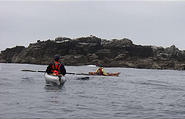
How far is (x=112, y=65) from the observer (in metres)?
137

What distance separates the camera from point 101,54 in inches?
5758

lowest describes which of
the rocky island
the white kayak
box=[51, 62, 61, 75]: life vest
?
the white kayak

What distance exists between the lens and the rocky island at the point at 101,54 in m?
138

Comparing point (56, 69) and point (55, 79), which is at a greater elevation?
point (56, 69)

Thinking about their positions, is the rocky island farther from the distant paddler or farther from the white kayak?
the white kayak

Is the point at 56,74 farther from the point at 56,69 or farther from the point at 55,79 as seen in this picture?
the point at 55,79

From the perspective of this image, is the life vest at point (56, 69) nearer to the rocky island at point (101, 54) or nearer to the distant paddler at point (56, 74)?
the distant paddler at point (56, 74)

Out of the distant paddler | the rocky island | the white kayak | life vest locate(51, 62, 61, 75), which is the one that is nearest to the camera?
the white kayak

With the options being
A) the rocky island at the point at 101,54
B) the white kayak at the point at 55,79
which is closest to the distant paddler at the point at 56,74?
the white kayak at the point at 55,79

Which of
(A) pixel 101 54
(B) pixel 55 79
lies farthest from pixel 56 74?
(A) pixel 101 54

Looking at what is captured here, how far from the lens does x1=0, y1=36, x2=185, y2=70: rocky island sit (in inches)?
5434

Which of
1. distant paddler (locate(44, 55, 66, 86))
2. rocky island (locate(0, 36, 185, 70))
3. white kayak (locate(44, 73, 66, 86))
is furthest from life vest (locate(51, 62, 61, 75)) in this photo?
rocky island (locate(0, 36, 185, 70))

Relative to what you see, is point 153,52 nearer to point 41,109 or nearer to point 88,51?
point 88,51

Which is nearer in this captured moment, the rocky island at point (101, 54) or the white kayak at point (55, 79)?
the white kayak at point (55, 79)
